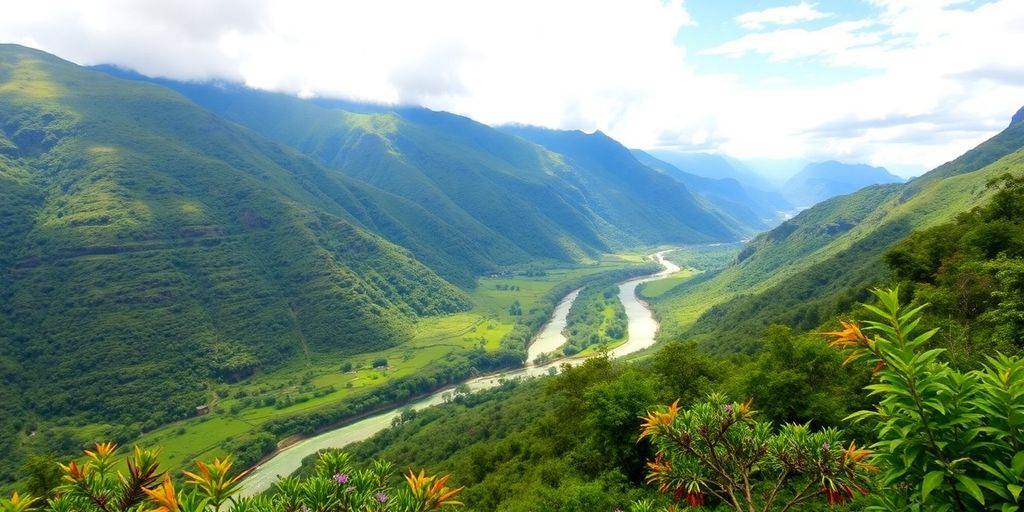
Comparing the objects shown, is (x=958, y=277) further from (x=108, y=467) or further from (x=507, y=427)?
(x=507, y=427)

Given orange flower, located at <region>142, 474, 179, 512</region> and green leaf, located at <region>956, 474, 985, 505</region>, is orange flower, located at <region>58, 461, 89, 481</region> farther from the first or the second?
green leaf, located at <region>956, 474, 985, 505</region>

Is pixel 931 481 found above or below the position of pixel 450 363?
above

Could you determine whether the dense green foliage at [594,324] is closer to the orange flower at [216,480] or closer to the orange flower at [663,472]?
the orange flower at [663,472]

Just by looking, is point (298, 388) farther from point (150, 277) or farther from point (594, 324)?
point (594, 324)

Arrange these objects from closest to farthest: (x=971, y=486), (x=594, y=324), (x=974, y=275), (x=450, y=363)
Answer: (x=971, y=486)
(x=974, y=275)
(x=450, y=363)
(x=594, y=324)

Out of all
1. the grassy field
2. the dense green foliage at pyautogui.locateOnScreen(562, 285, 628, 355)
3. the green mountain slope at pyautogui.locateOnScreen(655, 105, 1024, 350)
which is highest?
the green mountain slope at pyautogui.locateOnScreen(655, 105, 1024, 350)

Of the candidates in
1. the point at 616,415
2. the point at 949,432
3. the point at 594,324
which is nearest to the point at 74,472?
the point at 949,432

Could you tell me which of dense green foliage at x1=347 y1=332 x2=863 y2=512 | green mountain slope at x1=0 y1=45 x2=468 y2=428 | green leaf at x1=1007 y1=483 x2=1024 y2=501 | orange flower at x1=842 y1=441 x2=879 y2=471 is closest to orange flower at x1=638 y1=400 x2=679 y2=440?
orange flower at x1=842 y1=441 x2=879 y2=471
